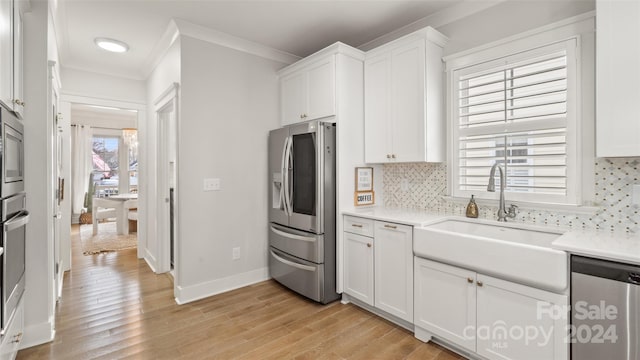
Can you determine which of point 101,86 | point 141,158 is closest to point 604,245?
point 141,158

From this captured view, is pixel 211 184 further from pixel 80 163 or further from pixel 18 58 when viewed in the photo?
pixel 80 163

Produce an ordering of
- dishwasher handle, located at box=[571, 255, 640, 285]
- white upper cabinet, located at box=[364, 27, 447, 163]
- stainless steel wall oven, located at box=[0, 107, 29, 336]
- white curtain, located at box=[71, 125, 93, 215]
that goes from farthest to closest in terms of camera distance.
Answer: white curtain, located at box=[71, 125, 93, 215], white upper cabinet, located at box=[364, 27, 447, 163], stainless steel wall oven, located at box=[0, 107, 29, 336], dishwasher handle, located at box=[571, 255, 640, 285]

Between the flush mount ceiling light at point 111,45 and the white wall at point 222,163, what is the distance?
978 mm

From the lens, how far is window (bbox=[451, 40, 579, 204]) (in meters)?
2.21

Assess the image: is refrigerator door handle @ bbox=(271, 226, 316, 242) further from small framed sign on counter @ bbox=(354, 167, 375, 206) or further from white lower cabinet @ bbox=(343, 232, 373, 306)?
small framed sign on counter @ bbox=(354, 167, 375, 206)

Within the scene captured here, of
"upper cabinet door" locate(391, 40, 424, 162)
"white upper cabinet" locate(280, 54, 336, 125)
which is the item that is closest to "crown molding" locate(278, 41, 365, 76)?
"white upper cabinet" locate(280, 54, 336, 125)

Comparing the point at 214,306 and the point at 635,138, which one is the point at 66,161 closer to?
the point at 214,306

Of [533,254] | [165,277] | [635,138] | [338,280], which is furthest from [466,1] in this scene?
[165,277]

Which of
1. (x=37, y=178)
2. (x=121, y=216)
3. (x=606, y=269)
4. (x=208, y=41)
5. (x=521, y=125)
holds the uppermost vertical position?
(x=208, y=41)

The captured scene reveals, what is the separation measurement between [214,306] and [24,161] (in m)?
1.89

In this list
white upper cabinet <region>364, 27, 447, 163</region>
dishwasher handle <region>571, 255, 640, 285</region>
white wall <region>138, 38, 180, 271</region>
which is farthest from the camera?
white wall <region>138, 38, 180, 271</region>

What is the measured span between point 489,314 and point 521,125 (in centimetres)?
144

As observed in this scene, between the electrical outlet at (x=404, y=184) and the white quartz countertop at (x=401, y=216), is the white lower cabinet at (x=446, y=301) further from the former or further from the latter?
the electrical outlet at (x=404, y=184)

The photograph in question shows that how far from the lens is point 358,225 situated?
9.46ft
